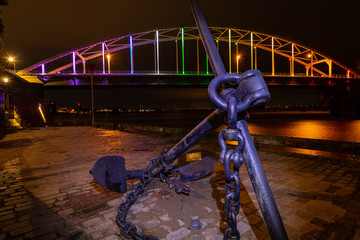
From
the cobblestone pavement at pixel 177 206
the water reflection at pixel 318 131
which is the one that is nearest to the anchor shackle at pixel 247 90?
the cobblestone pavement at pixel 177 206

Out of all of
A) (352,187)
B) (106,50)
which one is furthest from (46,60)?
(352,187)

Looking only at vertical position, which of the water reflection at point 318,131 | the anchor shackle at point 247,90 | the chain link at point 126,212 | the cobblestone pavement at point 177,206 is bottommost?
the water reflection at point 318,131

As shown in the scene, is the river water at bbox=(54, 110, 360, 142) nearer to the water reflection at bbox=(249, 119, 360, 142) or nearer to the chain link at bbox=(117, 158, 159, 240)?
the water reflection at bbox=(249, 119, 360, 142)

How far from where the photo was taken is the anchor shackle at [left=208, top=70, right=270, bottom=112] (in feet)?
3.48

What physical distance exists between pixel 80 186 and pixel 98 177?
1.40 meters

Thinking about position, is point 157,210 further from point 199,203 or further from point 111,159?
point 111,159

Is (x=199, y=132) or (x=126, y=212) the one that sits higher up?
(x=199, y=132)

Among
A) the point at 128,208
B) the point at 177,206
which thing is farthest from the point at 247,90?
the point at 177,206

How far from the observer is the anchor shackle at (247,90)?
41.8 inches

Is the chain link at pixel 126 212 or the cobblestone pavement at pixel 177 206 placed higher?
the chain link at pixel 126 212

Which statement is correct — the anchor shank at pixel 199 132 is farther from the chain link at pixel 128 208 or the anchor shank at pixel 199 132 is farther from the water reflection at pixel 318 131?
the water reflection at pixel 318 131

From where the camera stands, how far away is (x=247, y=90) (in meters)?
1.10

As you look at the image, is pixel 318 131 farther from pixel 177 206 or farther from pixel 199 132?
pixel 199 132

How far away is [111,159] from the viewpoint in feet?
10.4
